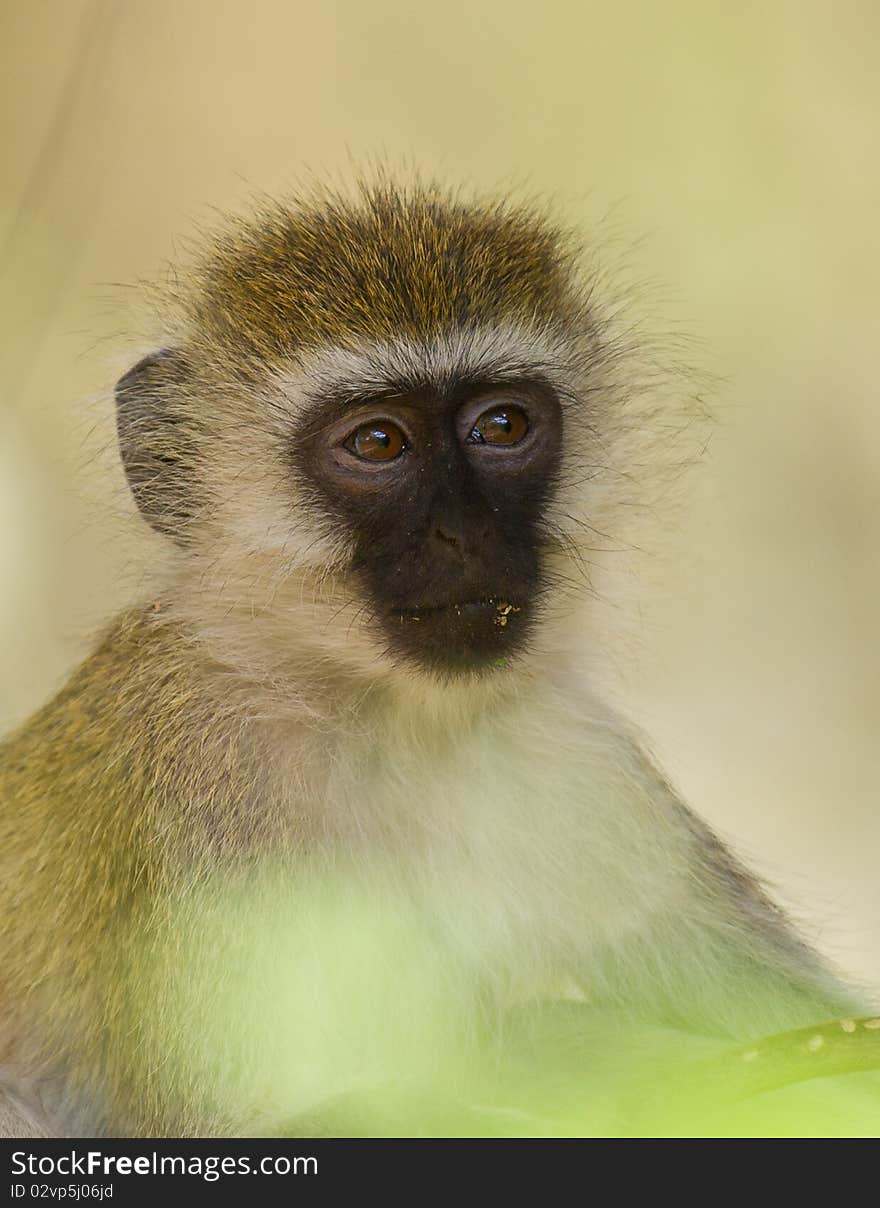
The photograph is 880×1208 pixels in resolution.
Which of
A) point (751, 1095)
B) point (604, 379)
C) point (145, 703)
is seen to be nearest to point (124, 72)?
point (604, 379)

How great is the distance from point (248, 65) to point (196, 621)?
6.60 ft

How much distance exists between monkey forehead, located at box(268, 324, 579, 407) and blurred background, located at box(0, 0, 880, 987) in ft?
4.42

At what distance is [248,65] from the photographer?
3.67 meters

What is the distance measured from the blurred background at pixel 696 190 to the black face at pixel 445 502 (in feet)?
4.49

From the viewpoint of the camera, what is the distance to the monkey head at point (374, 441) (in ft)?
6.63

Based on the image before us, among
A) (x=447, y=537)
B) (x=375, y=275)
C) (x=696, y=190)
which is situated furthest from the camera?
(x=696, y=190)

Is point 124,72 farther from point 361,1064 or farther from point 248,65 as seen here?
point 361,1064

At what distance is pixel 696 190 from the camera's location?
3904mm

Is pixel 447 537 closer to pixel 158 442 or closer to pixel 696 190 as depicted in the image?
pixel 158 442

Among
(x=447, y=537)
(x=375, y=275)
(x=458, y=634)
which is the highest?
(x=375, y=275)

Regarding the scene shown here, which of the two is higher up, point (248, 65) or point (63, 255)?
point (248, 65)

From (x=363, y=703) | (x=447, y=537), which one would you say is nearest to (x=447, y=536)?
(x=447, y=537)

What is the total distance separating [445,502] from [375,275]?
450mm
